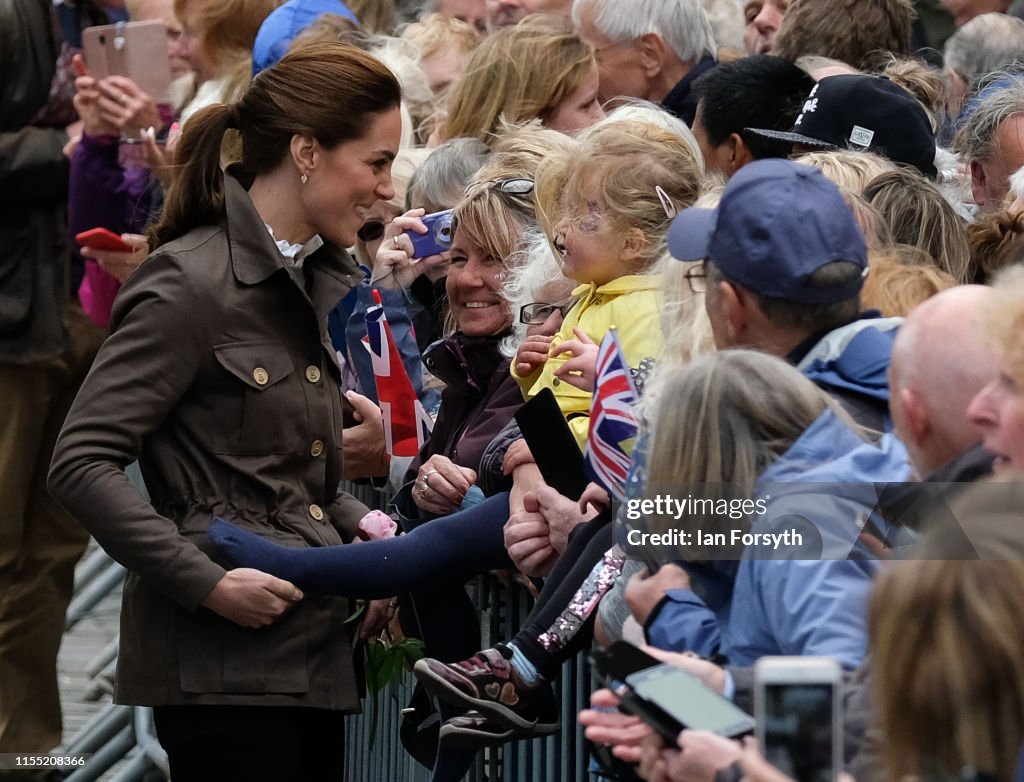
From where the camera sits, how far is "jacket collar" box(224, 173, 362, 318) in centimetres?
431

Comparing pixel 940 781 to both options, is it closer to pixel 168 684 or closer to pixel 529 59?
pixel 168 684

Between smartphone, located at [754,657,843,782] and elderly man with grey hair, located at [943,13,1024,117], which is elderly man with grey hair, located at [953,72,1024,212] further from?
smartphone, located at [754,657,843,782]

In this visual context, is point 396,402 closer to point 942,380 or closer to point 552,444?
point 552,444

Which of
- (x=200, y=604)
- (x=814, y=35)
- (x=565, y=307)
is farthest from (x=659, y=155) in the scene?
(x=814, y=35)

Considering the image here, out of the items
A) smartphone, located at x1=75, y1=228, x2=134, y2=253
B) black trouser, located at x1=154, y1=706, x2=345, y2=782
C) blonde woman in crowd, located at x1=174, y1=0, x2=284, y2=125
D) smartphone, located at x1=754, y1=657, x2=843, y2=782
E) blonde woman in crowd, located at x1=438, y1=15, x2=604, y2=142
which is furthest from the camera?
blonde woman in crowd, located at x1=174, y1=0, x2=284, y2=125

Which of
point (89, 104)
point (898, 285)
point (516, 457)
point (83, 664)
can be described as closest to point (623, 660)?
point (898, 285)

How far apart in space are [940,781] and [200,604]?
2.35m

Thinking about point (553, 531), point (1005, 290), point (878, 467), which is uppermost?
point (1005, 290)

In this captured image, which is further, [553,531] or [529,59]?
[529,59]

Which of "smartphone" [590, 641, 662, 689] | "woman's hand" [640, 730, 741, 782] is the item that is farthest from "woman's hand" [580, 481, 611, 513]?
"woman's hand" [640, 730, 741, 782]

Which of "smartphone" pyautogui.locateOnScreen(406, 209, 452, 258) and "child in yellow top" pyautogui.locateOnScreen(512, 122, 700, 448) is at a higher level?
"child in yellow top" pyautogui.locateOnScreen(512, 122, 700, 448)

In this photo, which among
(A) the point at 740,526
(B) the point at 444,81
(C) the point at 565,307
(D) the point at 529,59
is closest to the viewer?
(A) the point at 740,526

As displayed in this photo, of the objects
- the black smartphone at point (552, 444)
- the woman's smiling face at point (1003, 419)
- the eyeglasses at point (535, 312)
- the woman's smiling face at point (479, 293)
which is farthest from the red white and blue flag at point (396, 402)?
the woman's smiling face at point (1003, 419)

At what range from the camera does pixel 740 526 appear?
2.92 meters
